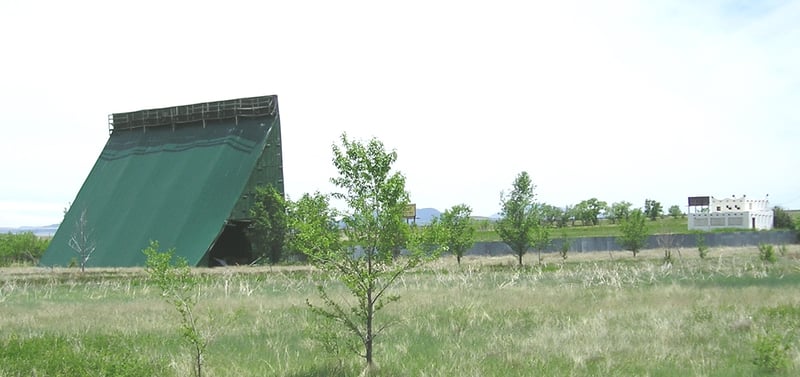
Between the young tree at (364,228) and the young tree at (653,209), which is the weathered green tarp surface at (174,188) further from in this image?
the young tree at (653,209)

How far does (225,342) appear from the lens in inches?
617

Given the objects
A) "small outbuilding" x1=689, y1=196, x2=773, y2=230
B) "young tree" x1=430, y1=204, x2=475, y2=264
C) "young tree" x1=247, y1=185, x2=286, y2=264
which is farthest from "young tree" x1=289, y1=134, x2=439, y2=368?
"small outbuilding" x1=689, y1=196, x2=773, y2=230

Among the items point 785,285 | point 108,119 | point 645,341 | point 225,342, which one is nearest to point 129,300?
point 225,342

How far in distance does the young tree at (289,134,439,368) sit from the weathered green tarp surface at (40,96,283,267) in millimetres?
30653

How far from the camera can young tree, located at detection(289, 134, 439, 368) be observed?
12266 millimetres

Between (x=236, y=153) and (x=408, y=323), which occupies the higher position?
(x=236, y=153)

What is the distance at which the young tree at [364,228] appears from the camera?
40.2ft

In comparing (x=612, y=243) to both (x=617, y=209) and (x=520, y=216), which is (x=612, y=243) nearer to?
(x=520, y=216)

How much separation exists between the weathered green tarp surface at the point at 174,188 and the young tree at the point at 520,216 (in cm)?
1556

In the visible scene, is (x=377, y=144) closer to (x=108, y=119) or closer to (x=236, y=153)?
(x=236, y=153)

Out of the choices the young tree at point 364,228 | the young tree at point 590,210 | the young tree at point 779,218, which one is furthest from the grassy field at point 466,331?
the young tree at point 590,210

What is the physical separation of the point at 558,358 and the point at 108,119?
51.5 m

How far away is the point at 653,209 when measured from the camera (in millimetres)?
137375

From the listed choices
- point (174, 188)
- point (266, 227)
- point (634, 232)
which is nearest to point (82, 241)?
point (174, 188)
